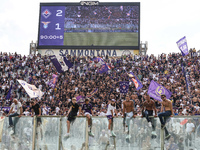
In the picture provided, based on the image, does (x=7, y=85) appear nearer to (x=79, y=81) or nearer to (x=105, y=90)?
(x=79, y=81)

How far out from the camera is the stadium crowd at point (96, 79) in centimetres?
3128

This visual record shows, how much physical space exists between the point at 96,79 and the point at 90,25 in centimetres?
1131

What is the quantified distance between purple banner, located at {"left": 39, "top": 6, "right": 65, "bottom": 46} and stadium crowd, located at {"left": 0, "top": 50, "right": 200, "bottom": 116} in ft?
12.9

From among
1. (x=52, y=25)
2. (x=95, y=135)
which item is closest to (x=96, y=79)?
(x=52, y=25)

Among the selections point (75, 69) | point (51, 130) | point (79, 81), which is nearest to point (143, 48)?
point (75, 69)

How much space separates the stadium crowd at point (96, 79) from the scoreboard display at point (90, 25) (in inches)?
167

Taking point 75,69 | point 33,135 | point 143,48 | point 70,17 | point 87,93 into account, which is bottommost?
point 33,135

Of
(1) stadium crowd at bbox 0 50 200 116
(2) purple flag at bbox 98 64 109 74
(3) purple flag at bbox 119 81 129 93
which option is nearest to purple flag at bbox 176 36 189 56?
(1) stadium crowd at bbox 0 50 200 116

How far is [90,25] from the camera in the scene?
45875mm

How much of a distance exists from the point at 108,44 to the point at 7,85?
13.2 m

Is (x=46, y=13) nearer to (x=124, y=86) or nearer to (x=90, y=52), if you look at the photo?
(x=90, y=52)

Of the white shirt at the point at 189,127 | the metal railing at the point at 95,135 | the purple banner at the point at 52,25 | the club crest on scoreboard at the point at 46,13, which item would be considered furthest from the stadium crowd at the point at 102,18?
the white shirt at the point at 189,127

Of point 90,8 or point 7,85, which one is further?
point 90,8

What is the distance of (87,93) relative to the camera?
1283 inches
